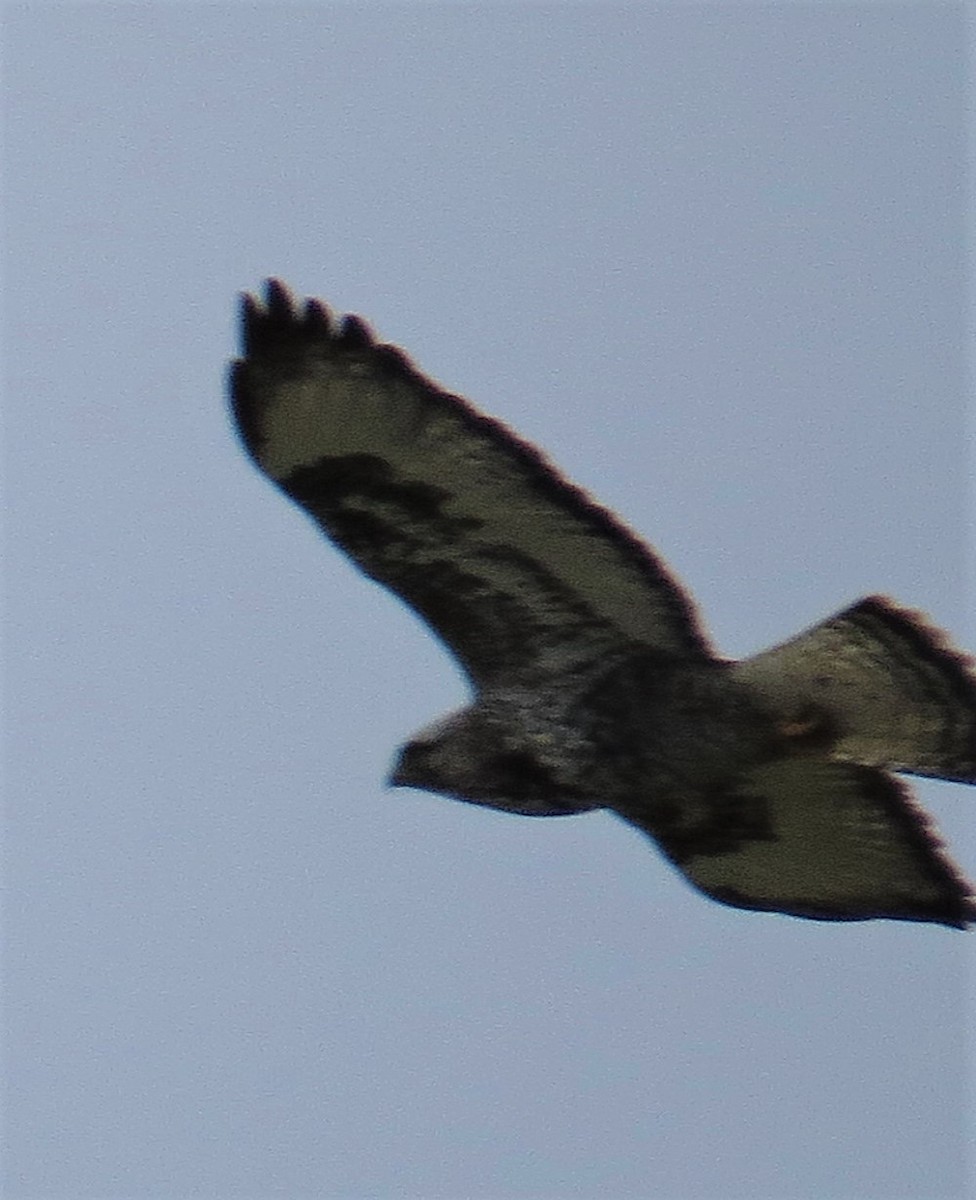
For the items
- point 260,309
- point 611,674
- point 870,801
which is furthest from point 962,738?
point 260,309

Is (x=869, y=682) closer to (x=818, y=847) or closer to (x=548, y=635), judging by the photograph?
(x=818, y=847)

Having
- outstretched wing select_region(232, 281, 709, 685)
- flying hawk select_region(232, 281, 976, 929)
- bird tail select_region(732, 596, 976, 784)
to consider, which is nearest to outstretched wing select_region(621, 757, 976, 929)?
flying hawk select_region(232, 281, 976, 929)

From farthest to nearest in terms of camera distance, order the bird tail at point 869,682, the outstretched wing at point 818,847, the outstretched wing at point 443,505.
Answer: the outstretched wing at point 818,847, the bird tail at point 869,682, the outstretched wing at point 443,505

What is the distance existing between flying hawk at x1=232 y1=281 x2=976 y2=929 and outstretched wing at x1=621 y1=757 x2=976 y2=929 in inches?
1.6

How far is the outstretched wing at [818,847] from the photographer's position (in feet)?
31.3

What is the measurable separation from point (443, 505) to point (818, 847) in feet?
5.77

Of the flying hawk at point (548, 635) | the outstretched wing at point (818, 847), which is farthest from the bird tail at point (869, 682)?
the outstretched wing at point (818, 847)

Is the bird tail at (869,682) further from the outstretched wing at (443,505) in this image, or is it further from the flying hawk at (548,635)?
the outstretched wing at (443,505)

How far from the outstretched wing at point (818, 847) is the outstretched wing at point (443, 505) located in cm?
66

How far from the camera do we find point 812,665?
30.2ft

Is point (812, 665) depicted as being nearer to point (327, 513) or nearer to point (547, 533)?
point (547, 533)

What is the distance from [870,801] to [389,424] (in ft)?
6.77

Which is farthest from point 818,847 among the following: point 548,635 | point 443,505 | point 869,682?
point 443,505

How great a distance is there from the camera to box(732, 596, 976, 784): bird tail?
30.2 feet
